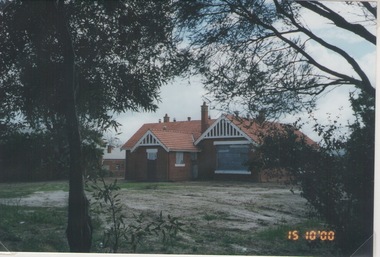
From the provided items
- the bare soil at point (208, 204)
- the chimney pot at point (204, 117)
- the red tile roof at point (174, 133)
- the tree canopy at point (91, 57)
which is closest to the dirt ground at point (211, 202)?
the bare soil at point (208, 204)

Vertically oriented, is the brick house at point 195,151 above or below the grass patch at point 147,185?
above

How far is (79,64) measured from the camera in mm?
3240

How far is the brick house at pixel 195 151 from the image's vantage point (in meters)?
3.29

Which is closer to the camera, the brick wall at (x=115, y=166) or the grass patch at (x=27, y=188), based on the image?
the grass patch at (x=27, y=188)

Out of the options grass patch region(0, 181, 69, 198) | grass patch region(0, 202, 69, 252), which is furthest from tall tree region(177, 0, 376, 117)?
grass patch region(0, 202, 69, 252)

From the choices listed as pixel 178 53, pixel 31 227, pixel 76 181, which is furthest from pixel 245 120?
pixel 31 227

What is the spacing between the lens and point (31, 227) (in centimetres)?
329

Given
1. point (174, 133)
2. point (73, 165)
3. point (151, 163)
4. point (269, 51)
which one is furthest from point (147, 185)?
point (269, 51)

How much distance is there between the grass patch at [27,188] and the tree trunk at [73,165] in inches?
2.7

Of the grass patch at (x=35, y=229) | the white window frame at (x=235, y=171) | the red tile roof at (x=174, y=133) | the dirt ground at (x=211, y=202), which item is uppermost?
the red tile roof at (x=174, y=133)

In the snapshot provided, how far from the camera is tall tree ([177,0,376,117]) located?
324 cm

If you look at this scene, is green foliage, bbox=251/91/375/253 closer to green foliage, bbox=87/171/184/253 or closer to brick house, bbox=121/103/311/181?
brick house, bbox=121/103/311/181

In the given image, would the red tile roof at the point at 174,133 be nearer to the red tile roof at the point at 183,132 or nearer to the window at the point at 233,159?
the red tile roof at the point at 183,132

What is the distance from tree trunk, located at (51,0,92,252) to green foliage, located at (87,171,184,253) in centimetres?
8
